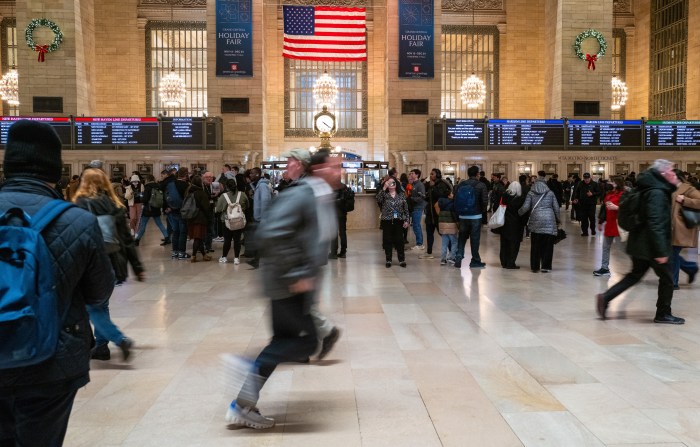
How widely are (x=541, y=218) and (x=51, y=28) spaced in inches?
751

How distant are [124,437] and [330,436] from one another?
3.85 feet

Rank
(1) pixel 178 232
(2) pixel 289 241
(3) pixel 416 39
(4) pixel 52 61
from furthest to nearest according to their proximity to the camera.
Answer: (3) pixel 416 39
(4) pixel 52 61
(1) pixel 178 232
(2) pixel 289 241

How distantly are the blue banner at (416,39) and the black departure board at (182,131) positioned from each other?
7.40 metres

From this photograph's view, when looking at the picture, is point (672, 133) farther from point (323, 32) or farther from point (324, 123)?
point (323, 32)

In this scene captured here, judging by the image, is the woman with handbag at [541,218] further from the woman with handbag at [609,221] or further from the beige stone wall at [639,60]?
the beige stone wall at [639,60]

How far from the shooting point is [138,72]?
28578mm

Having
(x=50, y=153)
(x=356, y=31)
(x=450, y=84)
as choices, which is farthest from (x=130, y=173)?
(x=50, y=153)

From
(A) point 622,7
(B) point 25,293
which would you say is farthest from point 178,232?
(A) point 622,7

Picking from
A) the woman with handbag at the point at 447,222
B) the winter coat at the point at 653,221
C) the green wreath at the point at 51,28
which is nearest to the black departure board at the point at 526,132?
the woman with handbag at the point at 447,222

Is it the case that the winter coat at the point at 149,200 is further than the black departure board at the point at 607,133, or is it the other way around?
the black departure board at the point at 607,133

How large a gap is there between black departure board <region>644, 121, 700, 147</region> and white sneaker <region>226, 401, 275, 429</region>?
21526 millimetres

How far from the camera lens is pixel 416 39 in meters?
22.0

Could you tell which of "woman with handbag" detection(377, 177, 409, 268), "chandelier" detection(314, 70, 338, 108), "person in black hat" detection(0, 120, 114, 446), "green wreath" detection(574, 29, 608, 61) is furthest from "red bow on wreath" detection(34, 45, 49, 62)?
"person in black hat" detection(0, 120, 114, 446)

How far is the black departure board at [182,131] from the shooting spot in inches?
812
